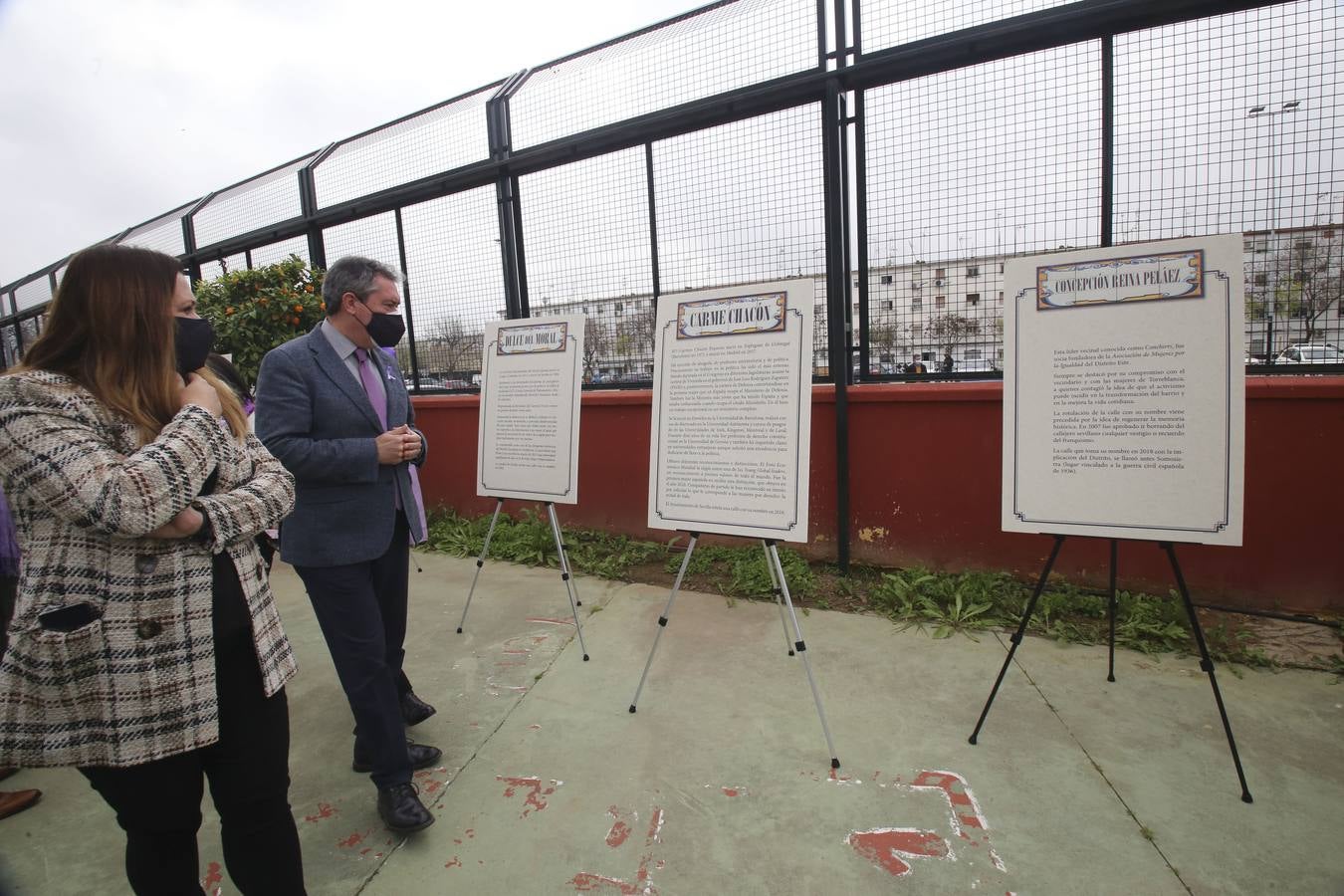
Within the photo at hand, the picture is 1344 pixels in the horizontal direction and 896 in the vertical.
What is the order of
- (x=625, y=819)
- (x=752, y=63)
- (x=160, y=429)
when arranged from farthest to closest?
(x=752, y=63)
(x=625, y=819)
(x=160, y=429)

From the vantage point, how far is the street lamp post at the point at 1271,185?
3049mm

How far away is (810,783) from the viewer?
85.0 inches

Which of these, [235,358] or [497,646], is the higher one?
[235,358]

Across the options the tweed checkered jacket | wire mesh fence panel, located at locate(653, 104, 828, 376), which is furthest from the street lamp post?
the tweed checkered jacket

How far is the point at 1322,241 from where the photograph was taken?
3059mm

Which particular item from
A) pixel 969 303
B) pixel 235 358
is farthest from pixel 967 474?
pixel 235 358

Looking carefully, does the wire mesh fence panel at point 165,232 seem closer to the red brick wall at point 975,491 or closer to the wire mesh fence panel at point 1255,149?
the red brick wall at point 975,491

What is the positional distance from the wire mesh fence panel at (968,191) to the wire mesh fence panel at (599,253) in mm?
1674

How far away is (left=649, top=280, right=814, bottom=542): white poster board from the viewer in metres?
2.44

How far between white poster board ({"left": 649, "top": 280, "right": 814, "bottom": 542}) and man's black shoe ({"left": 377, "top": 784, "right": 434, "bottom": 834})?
50.8 inches

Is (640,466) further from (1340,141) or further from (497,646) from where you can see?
(1340,141)

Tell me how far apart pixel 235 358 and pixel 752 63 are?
463 cm

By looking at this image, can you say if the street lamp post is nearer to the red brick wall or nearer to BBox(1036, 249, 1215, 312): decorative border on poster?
the red brick wall

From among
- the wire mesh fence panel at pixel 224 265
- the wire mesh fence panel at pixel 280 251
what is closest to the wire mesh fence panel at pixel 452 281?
the wire mesh fence panel at pixel 280 251
